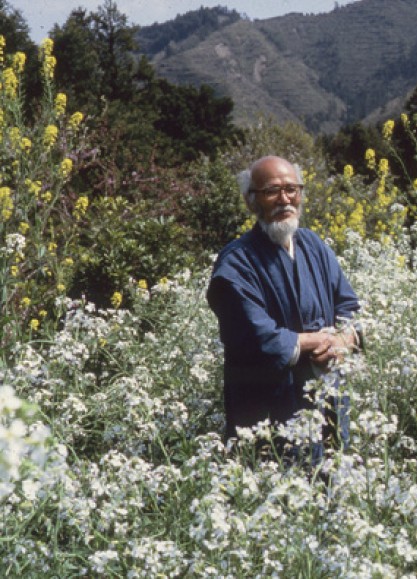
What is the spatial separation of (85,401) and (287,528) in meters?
1.38

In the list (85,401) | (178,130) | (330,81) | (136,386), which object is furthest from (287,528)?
(330,81)

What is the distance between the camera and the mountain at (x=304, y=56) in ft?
379

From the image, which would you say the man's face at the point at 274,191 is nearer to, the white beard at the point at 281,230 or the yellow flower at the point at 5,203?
the white beard at the point at 281,230

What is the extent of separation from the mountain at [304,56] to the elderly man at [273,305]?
103303 mm

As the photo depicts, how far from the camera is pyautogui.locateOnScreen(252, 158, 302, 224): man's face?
2.96m

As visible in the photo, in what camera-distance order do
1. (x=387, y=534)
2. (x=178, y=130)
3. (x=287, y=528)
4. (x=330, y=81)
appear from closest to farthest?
(x=387, y=534)
(x=287, y=528)
(x=178, y=130)
(x=330, y=81)

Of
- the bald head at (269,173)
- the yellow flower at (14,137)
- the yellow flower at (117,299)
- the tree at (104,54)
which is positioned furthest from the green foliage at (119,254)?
the tree at (104,54)

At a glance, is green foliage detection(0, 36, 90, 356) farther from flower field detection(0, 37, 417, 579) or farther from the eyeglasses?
the eyeglasses

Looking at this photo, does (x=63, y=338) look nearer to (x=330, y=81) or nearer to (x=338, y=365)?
(x=338, y=365)

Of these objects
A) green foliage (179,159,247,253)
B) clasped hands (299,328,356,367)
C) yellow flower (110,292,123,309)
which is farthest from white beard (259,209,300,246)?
green foliage (179,159,247,253)

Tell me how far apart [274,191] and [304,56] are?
143 metres

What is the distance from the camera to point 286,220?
116 inches

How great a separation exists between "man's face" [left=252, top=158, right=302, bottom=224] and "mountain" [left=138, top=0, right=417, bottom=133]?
339 ft

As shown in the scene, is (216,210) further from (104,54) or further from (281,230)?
(104,54)
